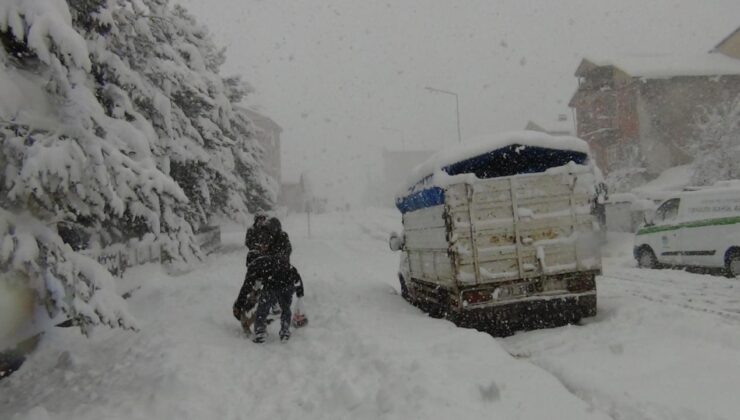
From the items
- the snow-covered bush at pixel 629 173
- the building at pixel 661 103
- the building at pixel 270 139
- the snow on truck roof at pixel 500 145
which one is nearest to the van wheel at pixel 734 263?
the snow on truck roof at pixel 500 145

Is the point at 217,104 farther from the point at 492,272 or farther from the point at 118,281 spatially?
the point at 492,272

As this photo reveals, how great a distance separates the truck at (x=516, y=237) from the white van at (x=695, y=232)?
5.88 meters

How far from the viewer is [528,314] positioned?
7371 millimetres

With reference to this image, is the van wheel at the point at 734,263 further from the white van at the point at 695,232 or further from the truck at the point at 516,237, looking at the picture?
the truck at the point at 516,237

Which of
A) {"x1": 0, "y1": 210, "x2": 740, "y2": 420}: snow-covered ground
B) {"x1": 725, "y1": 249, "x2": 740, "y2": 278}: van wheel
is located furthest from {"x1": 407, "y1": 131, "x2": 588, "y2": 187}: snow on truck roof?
Answer: {"x1": 725, "y1": 249, "x2": 740, "y2": 278}: van wheel

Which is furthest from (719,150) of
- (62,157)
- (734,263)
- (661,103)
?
(62,157)

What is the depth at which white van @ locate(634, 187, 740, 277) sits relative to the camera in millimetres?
11469

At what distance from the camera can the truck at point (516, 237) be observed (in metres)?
7.25

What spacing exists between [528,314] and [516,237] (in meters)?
1.08

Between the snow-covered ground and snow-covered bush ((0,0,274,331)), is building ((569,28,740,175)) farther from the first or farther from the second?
snow-covered bush ((0,0,274,331))

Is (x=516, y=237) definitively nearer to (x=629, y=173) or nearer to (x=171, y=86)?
(x=171, y=86)

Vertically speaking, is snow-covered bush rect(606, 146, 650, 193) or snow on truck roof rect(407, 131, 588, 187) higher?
snow-covered bush rect(606, 146, 650, 193)

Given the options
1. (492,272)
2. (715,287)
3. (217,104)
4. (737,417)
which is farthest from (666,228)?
(217,104)

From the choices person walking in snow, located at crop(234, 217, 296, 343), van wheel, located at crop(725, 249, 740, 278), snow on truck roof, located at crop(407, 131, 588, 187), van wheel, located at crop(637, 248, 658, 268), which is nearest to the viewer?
snow on truck roof, located at crop(407, 131, 588, 187)
